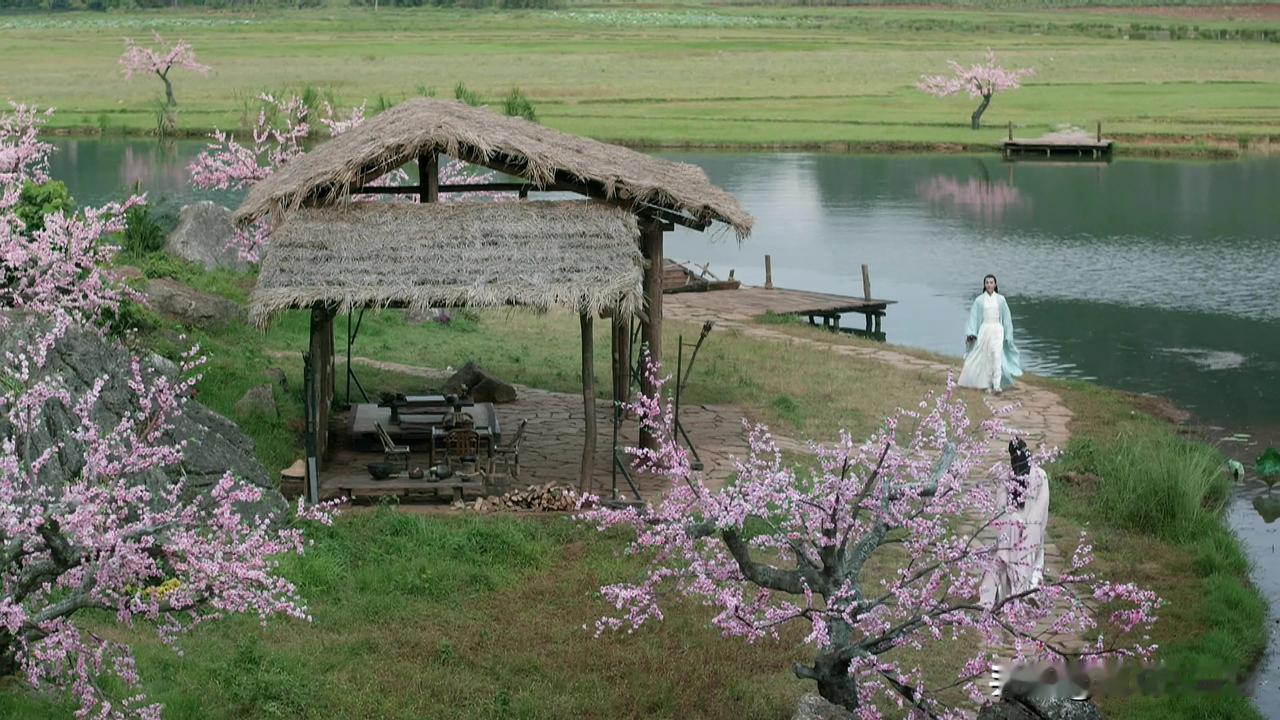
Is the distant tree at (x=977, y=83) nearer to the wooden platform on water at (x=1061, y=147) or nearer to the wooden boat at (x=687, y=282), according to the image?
the wooden platform on water at (x=1061, y=147)

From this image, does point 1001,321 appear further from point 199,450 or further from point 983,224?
point 983,224

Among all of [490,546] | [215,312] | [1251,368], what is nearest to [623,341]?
[490,546]

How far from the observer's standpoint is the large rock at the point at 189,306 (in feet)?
71.9

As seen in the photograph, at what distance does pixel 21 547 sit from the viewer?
835cm

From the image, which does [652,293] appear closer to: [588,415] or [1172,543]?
[588,415]

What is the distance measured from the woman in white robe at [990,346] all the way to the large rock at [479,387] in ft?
20.9

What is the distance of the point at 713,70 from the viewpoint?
277ft

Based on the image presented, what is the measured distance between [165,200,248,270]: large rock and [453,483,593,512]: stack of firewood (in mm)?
14605

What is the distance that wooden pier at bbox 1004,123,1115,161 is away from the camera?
5675cm

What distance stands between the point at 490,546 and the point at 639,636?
2300 millimetres

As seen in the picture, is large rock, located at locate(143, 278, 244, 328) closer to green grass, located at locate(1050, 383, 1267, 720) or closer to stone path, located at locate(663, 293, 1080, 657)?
stone path, located at locate(663, 293, 1080, 657)

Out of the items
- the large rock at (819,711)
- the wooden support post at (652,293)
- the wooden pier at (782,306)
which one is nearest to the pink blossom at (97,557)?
the large rock at (819,711)

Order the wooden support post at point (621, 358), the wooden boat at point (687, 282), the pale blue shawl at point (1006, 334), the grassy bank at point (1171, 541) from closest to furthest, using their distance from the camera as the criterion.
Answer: the grassy bank at point (1171, 541)
the wooden support post at point (621, 358)
the pale blue shawl at point (1006, 334)
the wooden boat at point (687, 282)

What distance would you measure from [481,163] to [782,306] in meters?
14.2
